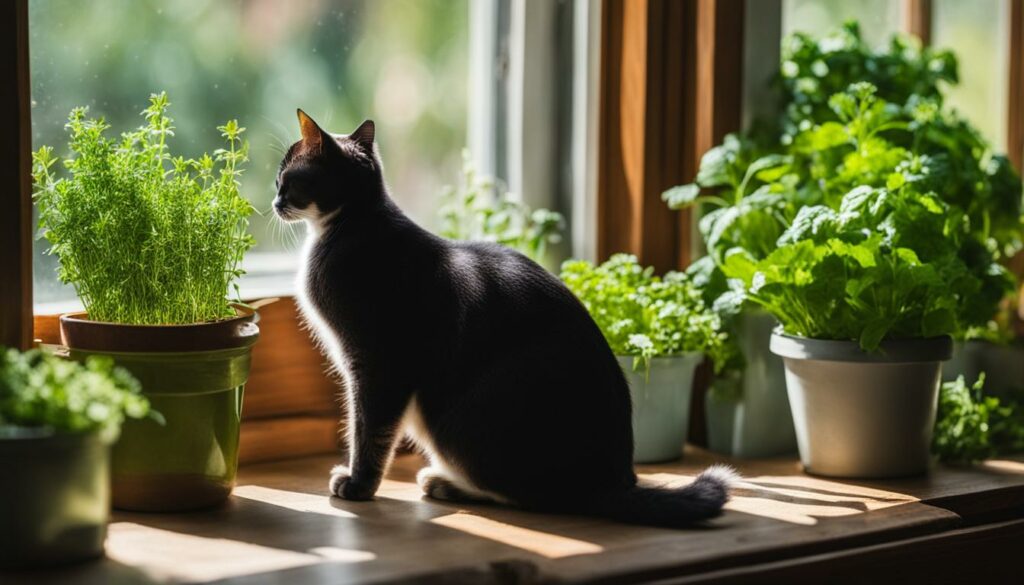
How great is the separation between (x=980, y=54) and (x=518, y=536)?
189cm

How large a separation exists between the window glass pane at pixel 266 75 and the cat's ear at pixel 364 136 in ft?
1.07

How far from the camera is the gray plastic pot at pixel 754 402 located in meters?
1.98

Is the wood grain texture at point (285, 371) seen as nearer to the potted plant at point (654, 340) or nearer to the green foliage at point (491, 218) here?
the green foliage at point (491, 218)

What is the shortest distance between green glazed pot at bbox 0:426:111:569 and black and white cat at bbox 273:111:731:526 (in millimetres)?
433

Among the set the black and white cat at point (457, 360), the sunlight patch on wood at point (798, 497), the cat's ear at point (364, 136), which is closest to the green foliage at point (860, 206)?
the sunlight patch on wood at point (798, 497)

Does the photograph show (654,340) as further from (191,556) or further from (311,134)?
(191,556)

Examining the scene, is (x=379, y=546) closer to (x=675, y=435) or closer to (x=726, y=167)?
(x=675, y=435)

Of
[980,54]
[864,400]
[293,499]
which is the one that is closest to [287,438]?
[293,499]

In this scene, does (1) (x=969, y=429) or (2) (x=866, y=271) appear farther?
(1) (x=969, y=429)

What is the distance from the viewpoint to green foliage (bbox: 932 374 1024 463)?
1.94 metres

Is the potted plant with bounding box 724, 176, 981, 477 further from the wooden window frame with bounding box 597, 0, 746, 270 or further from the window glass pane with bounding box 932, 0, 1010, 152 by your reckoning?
the window glass pane with bounding box 932, 0, 1010, 152

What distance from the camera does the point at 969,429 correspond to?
6.42 ft

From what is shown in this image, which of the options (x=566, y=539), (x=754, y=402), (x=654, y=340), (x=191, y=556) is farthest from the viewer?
(x=754, y=402)

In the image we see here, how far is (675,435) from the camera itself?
1946 millimetres
